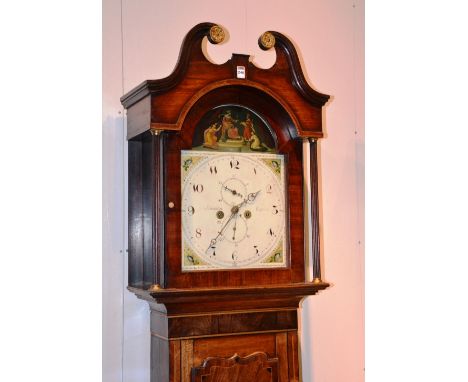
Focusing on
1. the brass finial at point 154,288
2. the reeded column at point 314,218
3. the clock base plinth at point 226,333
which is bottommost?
the clock base plinth at point 226,333

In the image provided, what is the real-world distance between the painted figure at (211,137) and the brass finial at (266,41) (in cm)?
33

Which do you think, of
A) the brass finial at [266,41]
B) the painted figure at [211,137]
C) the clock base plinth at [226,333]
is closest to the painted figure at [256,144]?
the painted figure at [211,137]

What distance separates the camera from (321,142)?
303 cm

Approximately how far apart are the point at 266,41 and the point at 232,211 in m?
0.62

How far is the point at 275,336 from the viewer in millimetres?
2309

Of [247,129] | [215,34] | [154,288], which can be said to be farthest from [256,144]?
[154,288]

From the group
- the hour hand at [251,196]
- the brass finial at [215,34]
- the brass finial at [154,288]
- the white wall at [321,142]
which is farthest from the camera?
the white wall at [321,142]

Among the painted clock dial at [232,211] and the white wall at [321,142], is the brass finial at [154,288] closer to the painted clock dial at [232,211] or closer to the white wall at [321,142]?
the painted clock dial at [232,211]

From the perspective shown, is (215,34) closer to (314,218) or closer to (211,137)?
(211,137)

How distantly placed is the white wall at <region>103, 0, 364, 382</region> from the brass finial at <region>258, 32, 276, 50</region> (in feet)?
1.78

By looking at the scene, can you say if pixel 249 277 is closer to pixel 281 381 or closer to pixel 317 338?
pixel 281 381

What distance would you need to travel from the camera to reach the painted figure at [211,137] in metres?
2.23
